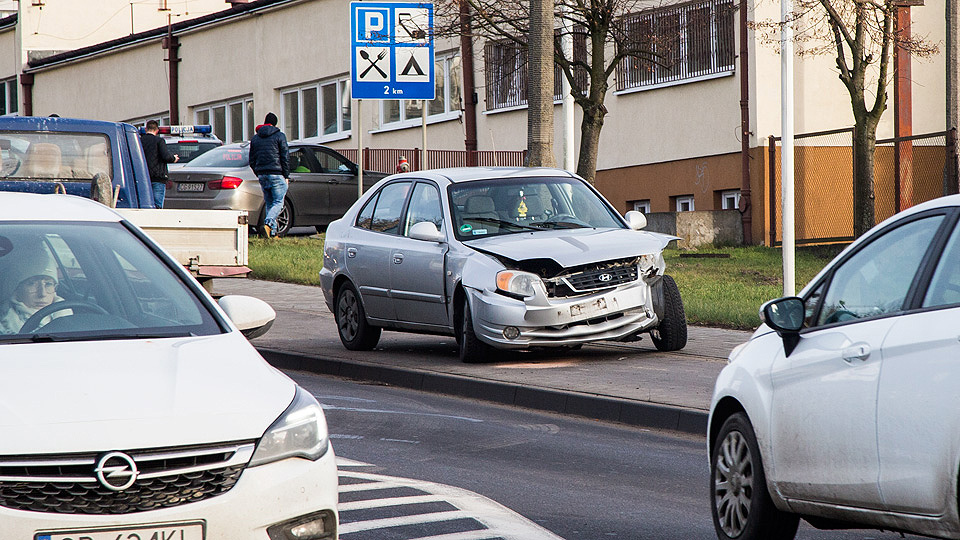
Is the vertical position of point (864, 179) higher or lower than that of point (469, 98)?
lower

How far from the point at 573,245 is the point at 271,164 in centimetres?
1163

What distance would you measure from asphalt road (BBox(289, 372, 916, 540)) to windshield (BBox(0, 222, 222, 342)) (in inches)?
52.4

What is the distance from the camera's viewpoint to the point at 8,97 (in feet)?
172

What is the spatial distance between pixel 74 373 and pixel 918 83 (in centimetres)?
2290

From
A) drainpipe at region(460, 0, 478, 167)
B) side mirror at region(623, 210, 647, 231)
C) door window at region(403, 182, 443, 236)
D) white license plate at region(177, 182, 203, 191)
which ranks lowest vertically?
side mirror at region(623, 210, 647, 231)

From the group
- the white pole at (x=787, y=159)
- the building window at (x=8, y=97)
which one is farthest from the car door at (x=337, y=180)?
the building window at (x=8, y=97)

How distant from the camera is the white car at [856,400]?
4777 mm

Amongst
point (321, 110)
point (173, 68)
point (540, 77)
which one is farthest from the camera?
point (173, 68)

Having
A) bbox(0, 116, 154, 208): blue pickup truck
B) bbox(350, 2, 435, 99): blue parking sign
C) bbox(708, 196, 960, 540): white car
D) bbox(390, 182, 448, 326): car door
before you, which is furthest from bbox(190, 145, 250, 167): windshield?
bbox(708, 196, 960, 540): white car

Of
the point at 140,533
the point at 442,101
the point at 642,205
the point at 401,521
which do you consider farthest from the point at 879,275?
the point at 442,101

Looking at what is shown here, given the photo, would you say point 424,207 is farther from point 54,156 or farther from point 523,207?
point 54,156

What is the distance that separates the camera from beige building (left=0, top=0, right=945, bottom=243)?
81.6ft

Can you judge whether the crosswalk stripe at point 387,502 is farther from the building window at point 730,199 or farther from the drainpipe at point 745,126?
the building window at point 730,199

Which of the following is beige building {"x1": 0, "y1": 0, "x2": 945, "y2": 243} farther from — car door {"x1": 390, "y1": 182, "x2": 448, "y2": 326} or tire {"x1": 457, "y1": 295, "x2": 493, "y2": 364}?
tire {"x1": 457, "y1": 295, "x2": 493, "y2": 364}
